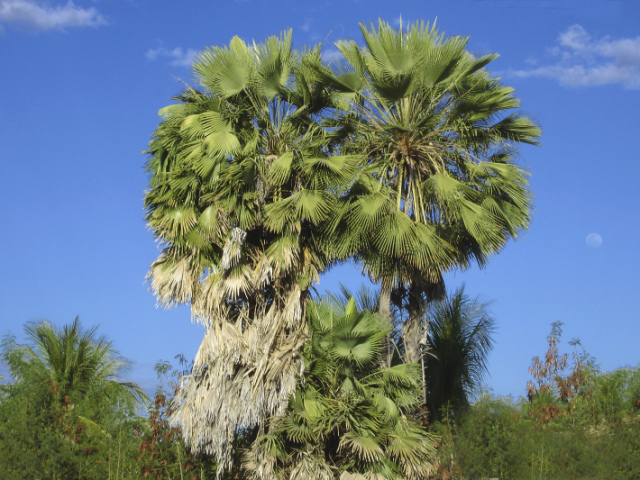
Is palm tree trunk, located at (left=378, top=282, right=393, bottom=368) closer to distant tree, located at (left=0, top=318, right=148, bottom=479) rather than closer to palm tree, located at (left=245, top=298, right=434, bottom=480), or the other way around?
palm tree, located at (left=245, top=298, right=434, bottom=480)

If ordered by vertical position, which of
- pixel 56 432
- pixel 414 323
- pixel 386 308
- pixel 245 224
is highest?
pixel 245 224

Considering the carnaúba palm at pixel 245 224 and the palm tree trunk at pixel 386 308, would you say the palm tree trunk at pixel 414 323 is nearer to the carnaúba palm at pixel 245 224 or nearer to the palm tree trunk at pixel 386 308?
the palm tree trunk at pixel 386 308

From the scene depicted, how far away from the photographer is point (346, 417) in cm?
1359

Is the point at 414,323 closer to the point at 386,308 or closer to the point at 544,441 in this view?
the point at 386,308

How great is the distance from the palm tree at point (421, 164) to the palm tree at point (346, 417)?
4.36 feet

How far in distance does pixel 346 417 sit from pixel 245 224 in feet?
13.7

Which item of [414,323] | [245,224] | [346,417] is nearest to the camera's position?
[346,417]

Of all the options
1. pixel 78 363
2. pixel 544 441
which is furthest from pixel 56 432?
pixel 544 441

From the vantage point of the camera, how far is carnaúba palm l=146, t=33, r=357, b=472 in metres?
14.7

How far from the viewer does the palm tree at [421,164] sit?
1477 cm

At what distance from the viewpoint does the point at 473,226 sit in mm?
14680

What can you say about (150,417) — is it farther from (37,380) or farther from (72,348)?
(72,348)

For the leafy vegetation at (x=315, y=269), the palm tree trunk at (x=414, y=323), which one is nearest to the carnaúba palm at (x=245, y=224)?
the leafy vegetation at (x=315, y=269)

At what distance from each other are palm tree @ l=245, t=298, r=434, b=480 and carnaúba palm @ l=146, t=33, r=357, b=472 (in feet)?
1.66
